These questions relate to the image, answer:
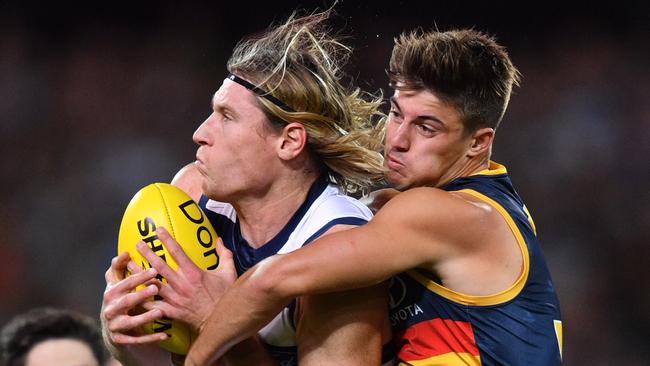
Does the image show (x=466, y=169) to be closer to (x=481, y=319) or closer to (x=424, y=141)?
(x=424, y=141)

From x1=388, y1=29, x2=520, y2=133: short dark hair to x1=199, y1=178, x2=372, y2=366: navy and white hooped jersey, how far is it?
490mm

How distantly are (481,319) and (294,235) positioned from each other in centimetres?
72

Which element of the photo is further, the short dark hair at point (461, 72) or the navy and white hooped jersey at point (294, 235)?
the short dark hair at point (461, 72)

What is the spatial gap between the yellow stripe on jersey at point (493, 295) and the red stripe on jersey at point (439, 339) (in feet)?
0.31

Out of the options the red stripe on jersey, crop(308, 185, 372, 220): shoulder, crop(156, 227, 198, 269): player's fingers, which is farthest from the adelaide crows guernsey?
crop(156, 227, 198, 269): player's fingers

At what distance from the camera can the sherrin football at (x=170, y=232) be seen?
10.2ft

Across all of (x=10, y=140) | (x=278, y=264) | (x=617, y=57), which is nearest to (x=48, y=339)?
(x=278, y=264)

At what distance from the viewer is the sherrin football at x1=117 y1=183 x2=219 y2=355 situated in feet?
10.2

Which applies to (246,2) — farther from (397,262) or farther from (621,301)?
(397,262)

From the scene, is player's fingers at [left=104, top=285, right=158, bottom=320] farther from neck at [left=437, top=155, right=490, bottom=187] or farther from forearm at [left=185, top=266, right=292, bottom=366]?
neck at [left=437, top=155, right=490, bottom=187]

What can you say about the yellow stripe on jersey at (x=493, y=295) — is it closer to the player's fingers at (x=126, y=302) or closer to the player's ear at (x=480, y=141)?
the player's ear at (x=480, y=141)

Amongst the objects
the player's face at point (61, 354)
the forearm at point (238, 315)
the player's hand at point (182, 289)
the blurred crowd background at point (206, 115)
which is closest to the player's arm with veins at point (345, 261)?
the forearm at point (238, 315)

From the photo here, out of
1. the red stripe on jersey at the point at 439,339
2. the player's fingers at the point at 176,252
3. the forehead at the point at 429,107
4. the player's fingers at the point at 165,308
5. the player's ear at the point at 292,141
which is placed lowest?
the red stripe on jersey at the point at 439,339

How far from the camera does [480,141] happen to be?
133 inches
